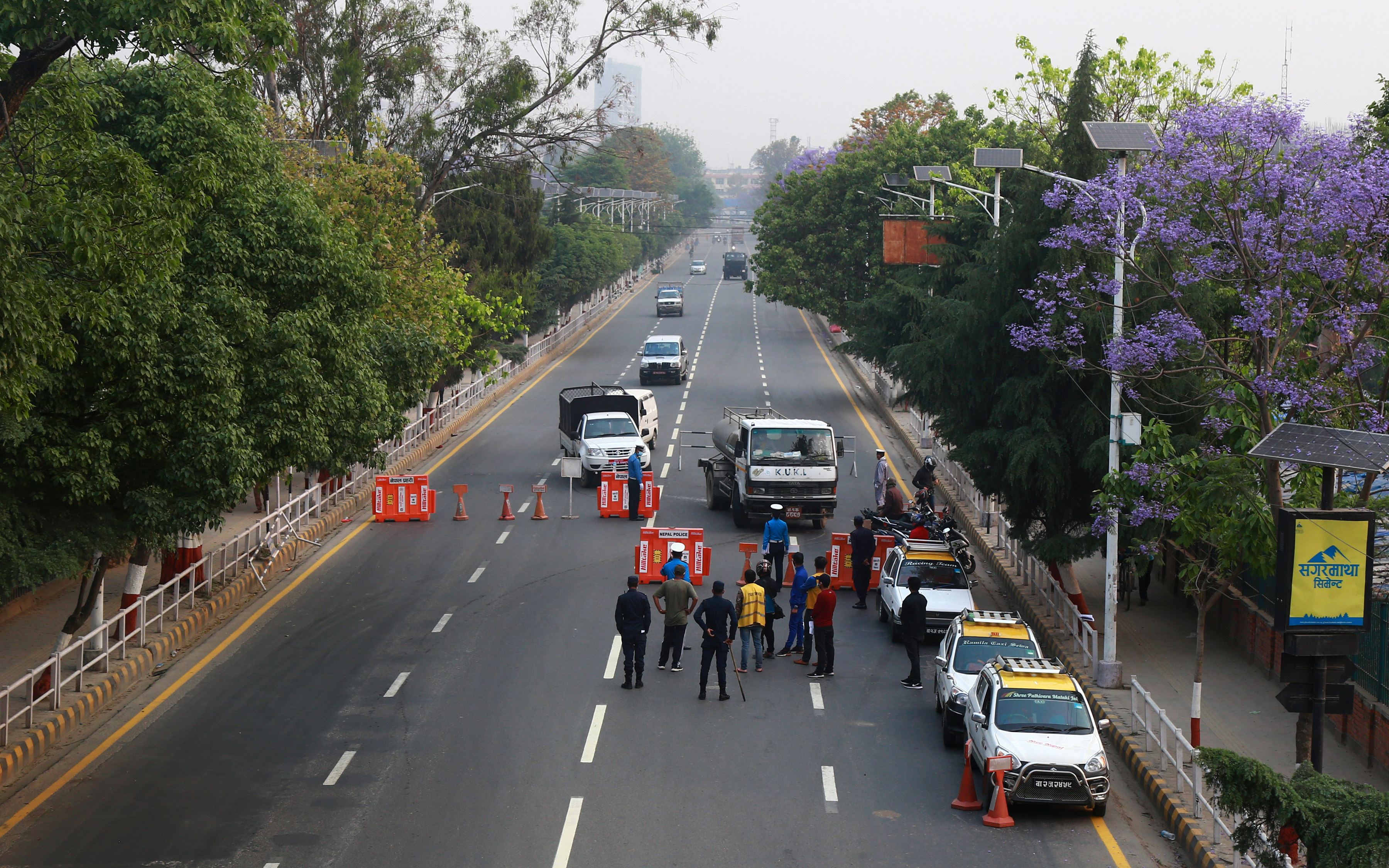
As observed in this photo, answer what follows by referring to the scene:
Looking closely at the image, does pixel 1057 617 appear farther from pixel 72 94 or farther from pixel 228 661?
→ pixel 72 94

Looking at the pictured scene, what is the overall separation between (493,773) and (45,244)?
6985mm

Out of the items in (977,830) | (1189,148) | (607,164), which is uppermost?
(607,164)

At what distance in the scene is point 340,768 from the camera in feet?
48.4

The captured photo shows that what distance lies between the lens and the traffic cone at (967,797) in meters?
13.8

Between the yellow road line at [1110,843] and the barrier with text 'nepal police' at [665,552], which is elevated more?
the barrier with text 'nepal police' at [665,552]

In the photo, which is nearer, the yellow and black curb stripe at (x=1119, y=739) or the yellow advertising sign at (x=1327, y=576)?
the yellow advertising sign at (x=1327, y=576)

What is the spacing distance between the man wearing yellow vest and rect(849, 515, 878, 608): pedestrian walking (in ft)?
12.8

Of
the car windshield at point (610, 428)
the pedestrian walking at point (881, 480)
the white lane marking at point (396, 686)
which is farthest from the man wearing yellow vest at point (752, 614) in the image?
the car windshield at point (610, 428)

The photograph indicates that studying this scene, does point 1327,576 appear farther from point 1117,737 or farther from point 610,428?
point 610,428

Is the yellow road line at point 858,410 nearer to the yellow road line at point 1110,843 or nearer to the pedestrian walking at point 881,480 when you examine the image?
the pedestrian walking at point 881,480

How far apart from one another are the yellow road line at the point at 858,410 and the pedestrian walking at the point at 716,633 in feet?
42.2

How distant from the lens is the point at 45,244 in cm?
1223

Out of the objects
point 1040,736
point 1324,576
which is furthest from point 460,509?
point 1324,576

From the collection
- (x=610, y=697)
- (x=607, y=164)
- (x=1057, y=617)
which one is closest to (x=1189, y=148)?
(x=1057, y=617)
